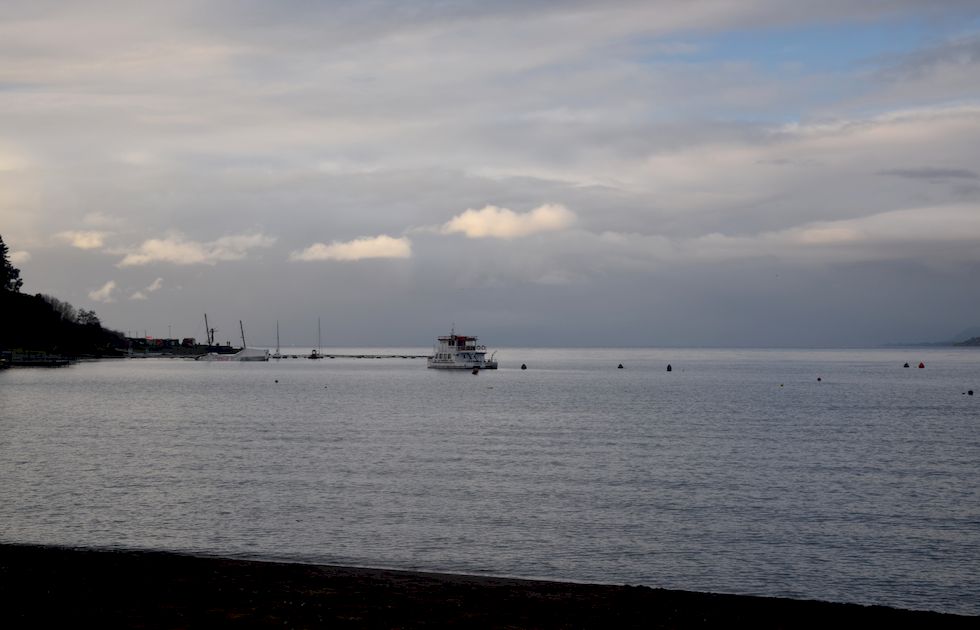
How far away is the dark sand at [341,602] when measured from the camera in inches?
763

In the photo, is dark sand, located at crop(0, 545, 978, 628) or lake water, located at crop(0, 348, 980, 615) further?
lake water, located at crop(0, 348, 980, 615)

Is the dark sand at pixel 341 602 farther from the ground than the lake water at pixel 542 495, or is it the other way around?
the dark sand at pixel 341 602

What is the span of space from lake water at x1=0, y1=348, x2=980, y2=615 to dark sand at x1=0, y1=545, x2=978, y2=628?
5432 mm

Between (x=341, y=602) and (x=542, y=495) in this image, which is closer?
(x=341, y=602)

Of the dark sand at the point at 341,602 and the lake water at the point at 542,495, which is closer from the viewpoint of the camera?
the dark sand at the point at 341,602

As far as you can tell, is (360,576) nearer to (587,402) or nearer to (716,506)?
(716,506)

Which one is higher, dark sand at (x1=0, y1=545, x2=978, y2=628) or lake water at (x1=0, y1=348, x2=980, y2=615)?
dark sand at (x1=0, y1=545, x2=978, y2=628)

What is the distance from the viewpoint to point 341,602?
69.0ft

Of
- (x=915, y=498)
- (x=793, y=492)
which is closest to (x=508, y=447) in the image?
(x=793, y=492)

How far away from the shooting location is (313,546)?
32438 millimetres

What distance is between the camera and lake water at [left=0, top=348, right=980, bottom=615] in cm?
3070

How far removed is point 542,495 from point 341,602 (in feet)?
80.4

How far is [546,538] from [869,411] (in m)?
85.9

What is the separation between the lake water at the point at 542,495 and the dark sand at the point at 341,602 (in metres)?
5.43
